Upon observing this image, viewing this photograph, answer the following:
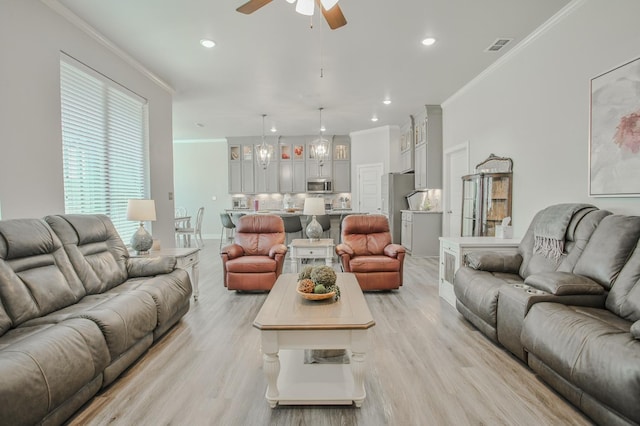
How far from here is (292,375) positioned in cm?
204

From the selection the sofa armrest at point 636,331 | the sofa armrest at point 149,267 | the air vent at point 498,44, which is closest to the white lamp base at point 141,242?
the sofa armrest at point 149,267

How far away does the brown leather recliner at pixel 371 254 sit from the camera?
3.94 metres

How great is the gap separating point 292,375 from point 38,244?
6.74 feet

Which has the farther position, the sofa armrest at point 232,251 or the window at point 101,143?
the sofa armrest at point 232,251

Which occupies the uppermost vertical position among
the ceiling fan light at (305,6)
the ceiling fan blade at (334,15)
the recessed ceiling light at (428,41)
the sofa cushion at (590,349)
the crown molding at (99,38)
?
the recessed ceiling light at (428,41)

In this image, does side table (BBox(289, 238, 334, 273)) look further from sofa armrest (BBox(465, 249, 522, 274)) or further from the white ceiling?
the white ceiling

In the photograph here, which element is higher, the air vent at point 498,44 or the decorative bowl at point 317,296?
the air vent at point 498,44

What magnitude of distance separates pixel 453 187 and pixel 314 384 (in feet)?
16.3

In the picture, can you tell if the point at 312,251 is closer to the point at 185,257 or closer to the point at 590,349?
the point at 185,257

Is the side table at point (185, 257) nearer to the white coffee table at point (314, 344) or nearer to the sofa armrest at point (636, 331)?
the white coffee table at point (314, 344)

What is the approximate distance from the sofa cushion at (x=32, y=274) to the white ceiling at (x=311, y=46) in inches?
85.0

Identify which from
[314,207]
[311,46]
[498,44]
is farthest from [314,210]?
[498,44]

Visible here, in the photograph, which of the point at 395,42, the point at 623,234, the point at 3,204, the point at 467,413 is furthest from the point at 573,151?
Answer: the point at 3,204

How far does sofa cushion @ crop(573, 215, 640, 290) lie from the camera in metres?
2.15
